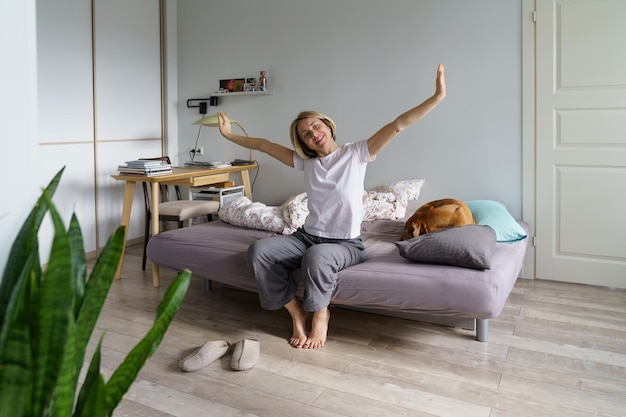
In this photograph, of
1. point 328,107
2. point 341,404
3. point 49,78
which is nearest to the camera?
point 341,404

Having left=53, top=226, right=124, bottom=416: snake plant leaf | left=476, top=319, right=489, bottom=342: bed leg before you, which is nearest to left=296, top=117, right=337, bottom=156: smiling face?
left=476, top=319, right=489, bottom=342: bed leg

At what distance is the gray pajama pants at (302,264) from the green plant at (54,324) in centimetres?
164

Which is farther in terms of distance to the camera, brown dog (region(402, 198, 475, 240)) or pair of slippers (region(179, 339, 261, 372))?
brown dog (region(402, 198, 475, 240))

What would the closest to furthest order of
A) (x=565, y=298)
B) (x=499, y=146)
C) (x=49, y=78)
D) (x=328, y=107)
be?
(x=565, y=298), (x=499, y=146), (x=49, y=78), (x=328, y=107)

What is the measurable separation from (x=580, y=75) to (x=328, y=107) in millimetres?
1792

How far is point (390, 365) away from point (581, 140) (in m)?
2.04

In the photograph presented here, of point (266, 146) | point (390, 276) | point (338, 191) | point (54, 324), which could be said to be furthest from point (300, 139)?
point (54, 324)

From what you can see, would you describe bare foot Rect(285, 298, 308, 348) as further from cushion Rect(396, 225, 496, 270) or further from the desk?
the desk

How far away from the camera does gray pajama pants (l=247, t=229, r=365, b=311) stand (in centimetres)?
242

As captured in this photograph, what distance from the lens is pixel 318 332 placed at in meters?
2.51

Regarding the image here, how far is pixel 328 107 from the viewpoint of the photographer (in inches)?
167

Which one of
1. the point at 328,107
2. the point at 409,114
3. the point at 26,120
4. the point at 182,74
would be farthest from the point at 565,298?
the point at 182,74

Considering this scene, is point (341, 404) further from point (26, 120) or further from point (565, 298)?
point (565, 298)

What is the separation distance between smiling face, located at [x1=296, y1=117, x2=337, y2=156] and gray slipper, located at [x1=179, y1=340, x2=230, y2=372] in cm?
106
